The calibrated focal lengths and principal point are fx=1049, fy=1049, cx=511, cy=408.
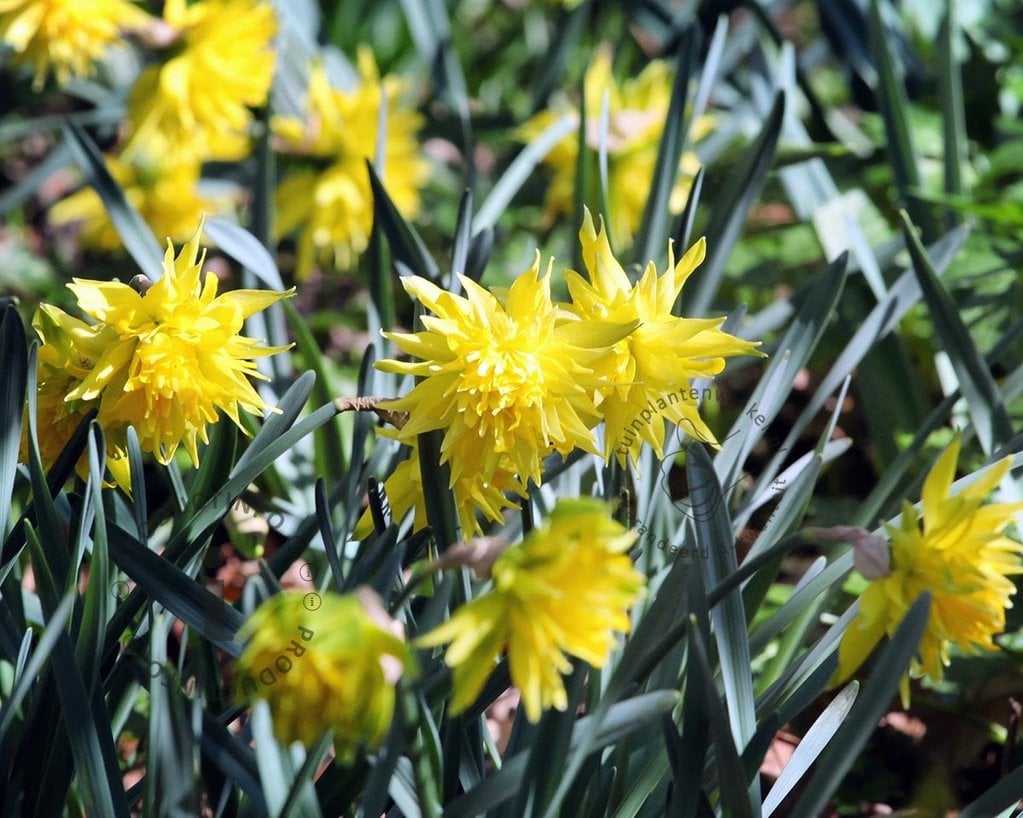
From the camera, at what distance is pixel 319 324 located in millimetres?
2121

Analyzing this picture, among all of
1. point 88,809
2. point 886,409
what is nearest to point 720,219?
point 886,409

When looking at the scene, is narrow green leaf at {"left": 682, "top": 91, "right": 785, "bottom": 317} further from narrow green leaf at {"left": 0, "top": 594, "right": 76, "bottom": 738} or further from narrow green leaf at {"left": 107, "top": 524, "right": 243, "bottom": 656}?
narrow green leaf at {"left": 0, "top": 594, "right": 76, "bottom": 738}

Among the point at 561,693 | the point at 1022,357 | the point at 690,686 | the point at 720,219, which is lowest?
the point at 1022,357

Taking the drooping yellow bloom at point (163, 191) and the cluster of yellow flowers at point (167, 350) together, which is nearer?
the cluster of yellow flowers at point (167, 350)

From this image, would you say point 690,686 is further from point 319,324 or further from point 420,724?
point 319,324

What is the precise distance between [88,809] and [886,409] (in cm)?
124

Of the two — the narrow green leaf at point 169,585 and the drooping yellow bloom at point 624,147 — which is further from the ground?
the drooping yellow bloom at point 624,147

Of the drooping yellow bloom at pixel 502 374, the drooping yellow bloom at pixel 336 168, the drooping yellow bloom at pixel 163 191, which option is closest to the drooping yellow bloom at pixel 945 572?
the drooping yellow bloom at pixel 502 374

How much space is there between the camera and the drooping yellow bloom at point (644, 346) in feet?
2.86

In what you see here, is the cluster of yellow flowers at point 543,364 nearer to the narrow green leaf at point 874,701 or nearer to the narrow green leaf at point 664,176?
the narrow green leaf at point 874,701

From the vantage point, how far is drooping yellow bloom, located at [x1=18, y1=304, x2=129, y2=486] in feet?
3.02

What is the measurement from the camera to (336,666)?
2.08ft

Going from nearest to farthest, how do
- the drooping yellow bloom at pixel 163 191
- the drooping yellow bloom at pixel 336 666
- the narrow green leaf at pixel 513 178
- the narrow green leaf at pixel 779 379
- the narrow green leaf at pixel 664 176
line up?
the drooping yellow bloom at pixel 336 666 → the narrow green leaf at pixel 779 379 → the narrow green leaf at pixel 664 176 → the narrow green leaf at pixel 513 178 → the drooping yellow bloom at pixel 163 191

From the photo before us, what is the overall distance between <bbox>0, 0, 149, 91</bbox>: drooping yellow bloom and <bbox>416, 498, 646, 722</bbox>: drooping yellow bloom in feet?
5.00
